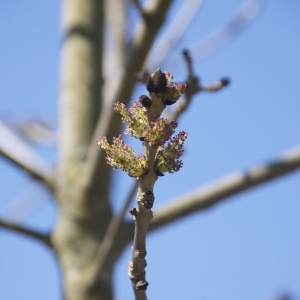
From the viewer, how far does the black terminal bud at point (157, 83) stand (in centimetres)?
72

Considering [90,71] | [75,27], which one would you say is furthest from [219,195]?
[75,27]

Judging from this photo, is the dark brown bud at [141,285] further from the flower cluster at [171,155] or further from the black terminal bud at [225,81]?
the black terminal bud at [225,81]

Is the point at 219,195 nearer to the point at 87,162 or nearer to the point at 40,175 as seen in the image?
the point at 87,162

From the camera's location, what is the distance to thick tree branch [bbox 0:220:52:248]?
9.18 feet

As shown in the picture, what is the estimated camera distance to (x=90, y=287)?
2701mm

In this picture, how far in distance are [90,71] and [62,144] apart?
45cm

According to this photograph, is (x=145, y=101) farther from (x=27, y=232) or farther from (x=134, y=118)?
(x=27, y=232)

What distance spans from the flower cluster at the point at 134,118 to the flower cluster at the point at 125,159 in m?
0.02

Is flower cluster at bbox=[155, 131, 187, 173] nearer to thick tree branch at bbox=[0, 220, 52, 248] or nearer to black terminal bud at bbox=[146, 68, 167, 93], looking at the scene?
black terminal bud at bbox=[146, 68, 167, 93]

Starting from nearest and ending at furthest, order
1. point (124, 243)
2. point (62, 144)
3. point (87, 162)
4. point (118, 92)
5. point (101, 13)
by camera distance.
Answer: point (118, 92) → point (124, 243) → point (87, 162) → point (62, 144) → point (101, 13)

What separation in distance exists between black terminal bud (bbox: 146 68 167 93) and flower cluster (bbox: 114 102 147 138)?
0.03 metres

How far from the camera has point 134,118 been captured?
0.75 m

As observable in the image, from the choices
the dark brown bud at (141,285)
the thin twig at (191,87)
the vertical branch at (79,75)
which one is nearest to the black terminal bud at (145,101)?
the dark brown bud at (141,285)

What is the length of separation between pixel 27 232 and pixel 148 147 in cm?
218
